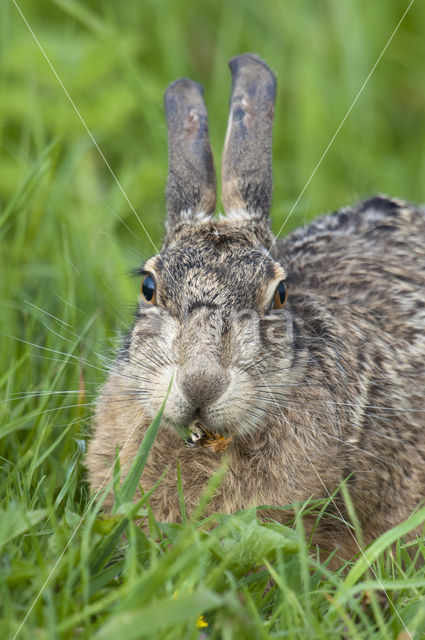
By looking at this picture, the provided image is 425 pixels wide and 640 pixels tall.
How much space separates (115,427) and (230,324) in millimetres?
797

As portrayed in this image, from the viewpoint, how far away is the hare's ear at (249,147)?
167 inches

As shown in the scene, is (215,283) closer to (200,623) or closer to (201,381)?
(201,381)

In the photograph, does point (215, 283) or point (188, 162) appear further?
point (188, 162)

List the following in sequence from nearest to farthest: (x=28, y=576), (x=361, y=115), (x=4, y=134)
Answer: (x=28, y=576), (x=4, y=134), (x=361, y=115)

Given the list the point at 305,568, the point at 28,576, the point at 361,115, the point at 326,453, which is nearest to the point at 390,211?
the point at 326,453

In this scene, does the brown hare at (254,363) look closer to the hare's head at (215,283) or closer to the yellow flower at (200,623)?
the hare's head at (215,283)

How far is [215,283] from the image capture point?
3.63 meters

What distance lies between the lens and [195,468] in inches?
146

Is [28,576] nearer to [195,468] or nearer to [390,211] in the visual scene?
[195,468]

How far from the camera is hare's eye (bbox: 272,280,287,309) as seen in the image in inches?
151

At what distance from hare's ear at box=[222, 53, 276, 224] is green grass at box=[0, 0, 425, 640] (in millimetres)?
568

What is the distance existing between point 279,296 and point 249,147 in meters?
0.83

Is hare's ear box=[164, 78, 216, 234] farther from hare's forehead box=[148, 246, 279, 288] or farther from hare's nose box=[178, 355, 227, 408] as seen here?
hare's nose box=[178, 355, 227, 408]

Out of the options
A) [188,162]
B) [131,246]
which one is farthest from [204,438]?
[131,246]
